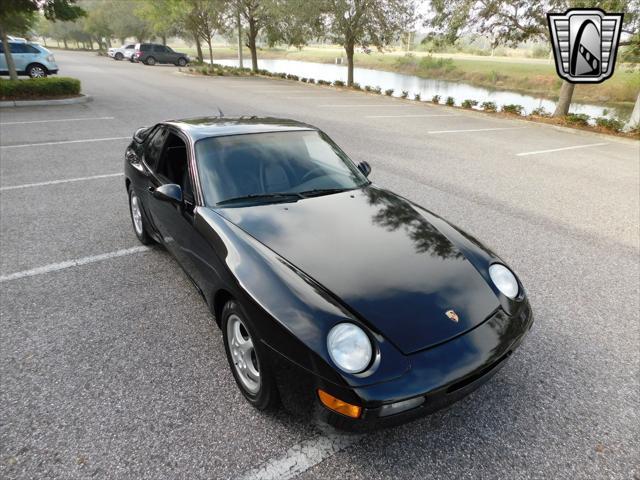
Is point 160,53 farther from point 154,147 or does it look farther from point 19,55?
point 154,147

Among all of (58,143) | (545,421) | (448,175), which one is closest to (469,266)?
(545,421)

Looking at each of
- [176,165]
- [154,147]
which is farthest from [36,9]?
[176,165]

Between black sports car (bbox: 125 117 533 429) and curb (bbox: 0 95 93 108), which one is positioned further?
curb (bbox: 0 95 93 108)

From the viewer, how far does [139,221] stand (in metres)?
4.27

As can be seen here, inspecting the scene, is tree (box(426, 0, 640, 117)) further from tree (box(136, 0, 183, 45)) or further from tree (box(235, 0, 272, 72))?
tree (box(136, 0, 183, 45))

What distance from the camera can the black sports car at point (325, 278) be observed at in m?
1.84

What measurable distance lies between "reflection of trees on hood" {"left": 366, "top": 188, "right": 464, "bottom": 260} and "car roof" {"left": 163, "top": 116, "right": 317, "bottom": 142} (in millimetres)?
999

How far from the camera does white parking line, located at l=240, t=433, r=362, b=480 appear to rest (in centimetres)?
198

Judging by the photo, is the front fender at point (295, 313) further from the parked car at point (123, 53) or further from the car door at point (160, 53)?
the parked car at point (123, 53)

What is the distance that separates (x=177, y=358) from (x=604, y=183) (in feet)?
26.1

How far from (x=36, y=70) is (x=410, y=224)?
71.9 feet

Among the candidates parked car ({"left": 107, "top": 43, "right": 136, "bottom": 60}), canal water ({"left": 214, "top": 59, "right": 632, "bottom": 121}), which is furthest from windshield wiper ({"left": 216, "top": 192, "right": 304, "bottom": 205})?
parked car ({"left": 107, "top": 43, "right": 136, "bottom": 60})

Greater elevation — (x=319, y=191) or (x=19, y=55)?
(x=19, y=55)

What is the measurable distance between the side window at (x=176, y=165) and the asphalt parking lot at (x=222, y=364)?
0.93 metres
